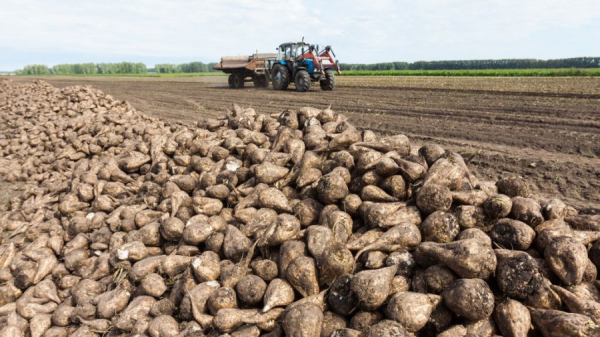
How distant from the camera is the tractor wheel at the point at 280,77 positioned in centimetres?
2155

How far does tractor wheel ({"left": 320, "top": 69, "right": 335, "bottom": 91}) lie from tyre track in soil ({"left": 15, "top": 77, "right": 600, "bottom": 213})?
1762 mm

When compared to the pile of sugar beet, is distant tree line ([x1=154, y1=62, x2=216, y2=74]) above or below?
above

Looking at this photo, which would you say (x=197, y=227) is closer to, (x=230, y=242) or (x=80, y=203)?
(x=230, y=242)

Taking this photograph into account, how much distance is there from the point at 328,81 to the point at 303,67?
5.60 feet

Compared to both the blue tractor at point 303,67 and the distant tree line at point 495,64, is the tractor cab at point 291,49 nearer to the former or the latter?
the blue tractor at point 303,67

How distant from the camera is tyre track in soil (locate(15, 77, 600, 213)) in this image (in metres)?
7.15

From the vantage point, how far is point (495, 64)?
72750mm

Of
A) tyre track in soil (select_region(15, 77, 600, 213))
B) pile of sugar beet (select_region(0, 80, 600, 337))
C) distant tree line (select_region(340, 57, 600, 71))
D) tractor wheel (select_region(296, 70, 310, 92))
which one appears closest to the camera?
pile of sugar beet (select_region(0, 80, 600, 337))

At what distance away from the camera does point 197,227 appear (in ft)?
13.2

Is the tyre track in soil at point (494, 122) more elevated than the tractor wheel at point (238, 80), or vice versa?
the tractor wheel at point (238, 80)

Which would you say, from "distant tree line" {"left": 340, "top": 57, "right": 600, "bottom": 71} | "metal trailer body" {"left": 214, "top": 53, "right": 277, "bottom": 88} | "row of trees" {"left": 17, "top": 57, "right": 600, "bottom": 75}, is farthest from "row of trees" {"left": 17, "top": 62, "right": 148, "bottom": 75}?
"metal trailer body" {"left": 214, "top": 53, "right": 277, "bottom": 88}

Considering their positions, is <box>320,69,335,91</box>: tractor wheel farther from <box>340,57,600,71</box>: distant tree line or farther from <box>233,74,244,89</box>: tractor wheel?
<box>340,57,600,71</box>: distant tree line

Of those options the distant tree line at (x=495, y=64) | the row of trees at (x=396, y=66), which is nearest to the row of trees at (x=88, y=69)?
the row of trees at (x=396, y=66)

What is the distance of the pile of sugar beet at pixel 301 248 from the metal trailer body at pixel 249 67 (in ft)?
63.9
